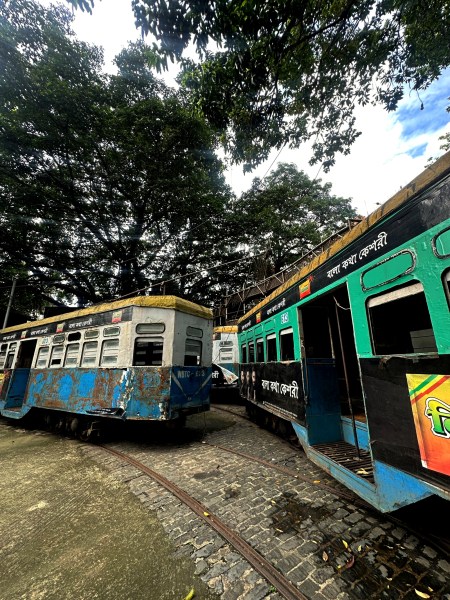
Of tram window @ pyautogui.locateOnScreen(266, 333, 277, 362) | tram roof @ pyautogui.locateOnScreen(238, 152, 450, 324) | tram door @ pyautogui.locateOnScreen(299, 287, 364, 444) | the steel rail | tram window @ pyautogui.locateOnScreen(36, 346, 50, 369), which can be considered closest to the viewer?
tram roof @ pyautogui.locateOnScreen(238, 152, 450, 324)

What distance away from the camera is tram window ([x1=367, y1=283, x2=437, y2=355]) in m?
2.66

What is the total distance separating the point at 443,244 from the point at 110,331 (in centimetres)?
731

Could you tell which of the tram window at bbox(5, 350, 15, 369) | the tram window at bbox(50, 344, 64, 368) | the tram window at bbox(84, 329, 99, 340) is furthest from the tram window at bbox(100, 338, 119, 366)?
the tram window at bbox(5, 350, 15, 369)

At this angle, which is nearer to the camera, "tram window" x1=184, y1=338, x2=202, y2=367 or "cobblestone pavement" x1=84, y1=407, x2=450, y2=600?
"cobblestone pavement" x1=84, y1=407, x2=450, y2=600

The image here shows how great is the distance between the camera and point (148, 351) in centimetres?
680

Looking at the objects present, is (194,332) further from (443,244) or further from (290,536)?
(443,244)

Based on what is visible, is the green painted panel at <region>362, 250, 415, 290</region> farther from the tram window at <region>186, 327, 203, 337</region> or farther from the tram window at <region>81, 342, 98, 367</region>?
the tram window at <region>81, 342, 98, 367</region>

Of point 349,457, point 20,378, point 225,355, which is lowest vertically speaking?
point 349,457

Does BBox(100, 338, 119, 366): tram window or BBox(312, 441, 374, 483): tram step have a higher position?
BBox(100, 338, 119, 366): tram window

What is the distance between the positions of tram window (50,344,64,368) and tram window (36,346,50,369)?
0.40 meters

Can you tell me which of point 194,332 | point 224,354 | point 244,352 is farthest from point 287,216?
point 194,332

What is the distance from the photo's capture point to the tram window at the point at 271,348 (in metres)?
6.64

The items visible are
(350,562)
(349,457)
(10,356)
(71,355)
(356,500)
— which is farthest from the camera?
(10,356)

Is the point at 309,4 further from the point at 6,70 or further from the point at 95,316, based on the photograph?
the point at 6,70
